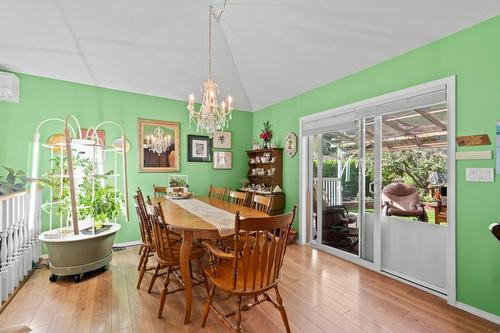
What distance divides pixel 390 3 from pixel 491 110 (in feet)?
4.26

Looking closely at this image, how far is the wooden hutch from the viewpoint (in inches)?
162

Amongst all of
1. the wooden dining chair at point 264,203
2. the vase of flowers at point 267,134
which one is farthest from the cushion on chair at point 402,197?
the vase of flowers at point 267,134

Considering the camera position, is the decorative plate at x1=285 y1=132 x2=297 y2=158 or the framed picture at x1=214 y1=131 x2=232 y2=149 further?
the framed picture at x1=214 y1=131 x2=232 y2=149

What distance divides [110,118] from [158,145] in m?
0.83

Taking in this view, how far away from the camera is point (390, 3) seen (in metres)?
2.12

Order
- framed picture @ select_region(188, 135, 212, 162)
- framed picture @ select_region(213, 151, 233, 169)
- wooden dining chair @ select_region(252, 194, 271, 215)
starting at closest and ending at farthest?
wooden dining chair @ select_region(252, 194, 271, 215) < framed picture @ select_region(188, 135, 212, 162) < framed picture @ select_region(213, 151, 233, 169)

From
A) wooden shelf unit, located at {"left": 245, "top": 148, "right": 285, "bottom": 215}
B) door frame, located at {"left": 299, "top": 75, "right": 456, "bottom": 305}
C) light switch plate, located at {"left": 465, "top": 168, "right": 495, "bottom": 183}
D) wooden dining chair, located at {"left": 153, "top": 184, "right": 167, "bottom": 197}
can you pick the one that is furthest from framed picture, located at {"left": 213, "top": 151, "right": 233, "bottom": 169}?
light switch plate, located at {"left": 465, "top": 168, "right": 495, "bottom": 183}

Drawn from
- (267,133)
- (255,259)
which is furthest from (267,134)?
(255,259)

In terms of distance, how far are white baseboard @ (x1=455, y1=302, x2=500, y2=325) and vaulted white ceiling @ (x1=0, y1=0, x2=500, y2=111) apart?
254 cm

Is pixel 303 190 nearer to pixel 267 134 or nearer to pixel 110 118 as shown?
pixel 267 134

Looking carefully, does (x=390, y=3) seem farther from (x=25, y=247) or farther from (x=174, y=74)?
(x=25, y=247)

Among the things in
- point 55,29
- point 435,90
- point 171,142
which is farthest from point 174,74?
point 435,90

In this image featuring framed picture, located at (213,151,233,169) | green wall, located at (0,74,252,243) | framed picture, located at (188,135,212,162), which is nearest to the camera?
green wall, located at (0,74,252,243)

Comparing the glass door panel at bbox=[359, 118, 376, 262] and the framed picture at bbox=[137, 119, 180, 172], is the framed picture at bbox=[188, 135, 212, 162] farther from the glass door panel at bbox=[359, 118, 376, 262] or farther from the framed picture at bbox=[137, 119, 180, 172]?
the glass door panel at bbox=[359, 118, 376, 262]
